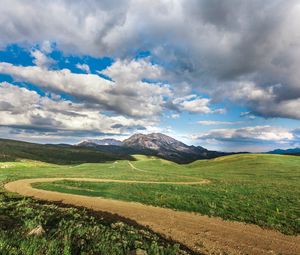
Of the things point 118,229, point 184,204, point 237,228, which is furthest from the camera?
point 184,204

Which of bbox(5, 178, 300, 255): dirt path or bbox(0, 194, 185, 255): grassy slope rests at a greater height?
bbox(0, 194, 185, 255): grassy slope

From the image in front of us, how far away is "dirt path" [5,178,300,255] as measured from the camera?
52.1ft

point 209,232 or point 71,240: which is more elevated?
point 71,240

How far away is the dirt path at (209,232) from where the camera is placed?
15.9 m

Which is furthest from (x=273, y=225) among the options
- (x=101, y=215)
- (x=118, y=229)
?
(x=101, y=215)

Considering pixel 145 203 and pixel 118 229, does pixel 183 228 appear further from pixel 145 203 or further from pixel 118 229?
pixel 145 203

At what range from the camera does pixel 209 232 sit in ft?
61.5

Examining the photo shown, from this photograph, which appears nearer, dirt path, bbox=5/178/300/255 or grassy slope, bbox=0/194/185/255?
grassy slope, bbox=0/194/185/255

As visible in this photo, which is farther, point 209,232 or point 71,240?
point 209,232

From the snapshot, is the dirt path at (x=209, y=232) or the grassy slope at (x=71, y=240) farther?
the dirt path at (x=209, y=232)

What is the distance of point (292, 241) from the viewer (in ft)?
56.1

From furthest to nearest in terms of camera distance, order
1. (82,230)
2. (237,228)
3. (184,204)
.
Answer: (184,204) < (237,228) < (82,230)

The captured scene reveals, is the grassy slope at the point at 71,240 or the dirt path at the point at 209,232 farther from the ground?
the grassy slope at the point at 71,240

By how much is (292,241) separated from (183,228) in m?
7.44
